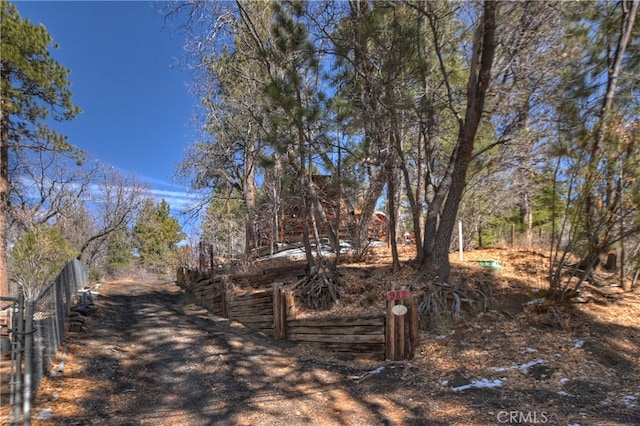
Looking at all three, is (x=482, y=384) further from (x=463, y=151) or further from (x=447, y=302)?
(x=463, y=151)

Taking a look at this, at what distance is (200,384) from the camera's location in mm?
4871

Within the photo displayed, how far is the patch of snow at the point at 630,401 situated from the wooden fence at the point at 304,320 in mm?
2315

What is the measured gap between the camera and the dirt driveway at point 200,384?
12.7 ft

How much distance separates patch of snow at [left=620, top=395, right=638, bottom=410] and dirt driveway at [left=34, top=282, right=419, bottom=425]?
1930 mm

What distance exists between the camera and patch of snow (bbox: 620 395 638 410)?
351 cm

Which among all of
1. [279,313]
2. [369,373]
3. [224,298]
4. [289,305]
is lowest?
[369,373]

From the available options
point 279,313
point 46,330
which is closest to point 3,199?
point 46,330

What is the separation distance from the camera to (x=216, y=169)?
50.7 ft

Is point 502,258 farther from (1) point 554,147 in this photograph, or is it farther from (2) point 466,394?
(2) point 466,394

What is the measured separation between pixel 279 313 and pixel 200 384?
7.33 ft

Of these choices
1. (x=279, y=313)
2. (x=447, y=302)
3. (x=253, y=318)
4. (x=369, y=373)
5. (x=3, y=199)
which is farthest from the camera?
(x=3, y=199)

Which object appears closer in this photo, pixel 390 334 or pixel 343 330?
pixel 390 334

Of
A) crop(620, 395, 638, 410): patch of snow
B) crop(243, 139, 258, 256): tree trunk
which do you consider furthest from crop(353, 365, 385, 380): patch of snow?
crop(243, 139, 258, 256): tree trunk

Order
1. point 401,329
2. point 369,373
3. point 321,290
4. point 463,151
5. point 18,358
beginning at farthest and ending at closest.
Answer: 1. point 321,290
2. point 463,151
3. point 401,329
4. point 369,373
5. point 18,358
